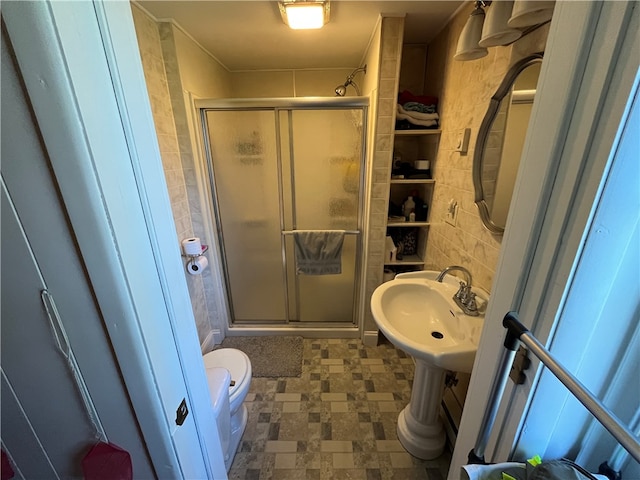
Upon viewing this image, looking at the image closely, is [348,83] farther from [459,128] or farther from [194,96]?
[194,96]

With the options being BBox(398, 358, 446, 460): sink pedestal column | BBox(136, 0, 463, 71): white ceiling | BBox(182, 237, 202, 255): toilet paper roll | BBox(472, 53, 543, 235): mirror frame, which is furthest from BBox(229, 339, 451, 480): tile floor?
BBox(136, 0, 463, 71): white ceiling

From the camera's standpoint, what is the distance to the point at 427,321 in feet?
4.58

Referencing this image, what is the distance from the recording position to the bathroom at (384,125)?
130 centimetres

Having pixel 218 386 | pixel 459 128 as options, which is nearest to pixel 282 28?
pixel 459 128

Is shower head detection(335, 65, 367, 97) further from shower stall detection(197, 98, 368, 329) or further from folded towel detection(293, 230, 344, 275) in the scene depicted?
folded towel detection(293, 230, 344, 275)

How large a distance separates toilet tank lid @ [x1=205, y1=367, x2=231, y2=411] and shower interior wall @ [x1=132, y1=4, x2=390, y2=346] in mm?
716

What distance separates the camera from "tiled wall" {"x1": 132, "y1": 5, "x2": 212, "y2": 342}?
1395 mm

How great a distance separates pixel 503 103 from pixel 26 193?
1.53 metres

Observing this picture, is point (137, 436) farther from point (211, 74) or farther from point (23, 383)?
point (211, 74)

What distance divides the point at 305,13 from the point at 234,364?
1.97 metres

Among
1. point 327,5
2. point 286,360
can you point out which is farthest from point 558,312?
point 286,360

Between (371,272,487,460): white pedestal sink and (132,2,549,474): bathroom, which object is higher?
(132,2,549,474): bathroom

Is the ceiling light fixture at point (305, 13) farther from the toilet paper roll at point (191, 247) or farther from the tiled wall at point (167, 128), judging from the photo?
the toilet paper roll at point (191, 247)

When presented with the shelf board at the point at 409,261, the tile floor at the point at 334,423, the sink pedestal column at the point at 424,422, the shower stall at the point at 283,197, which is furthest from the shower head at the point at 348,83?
the tile floor at the point at 334,423
